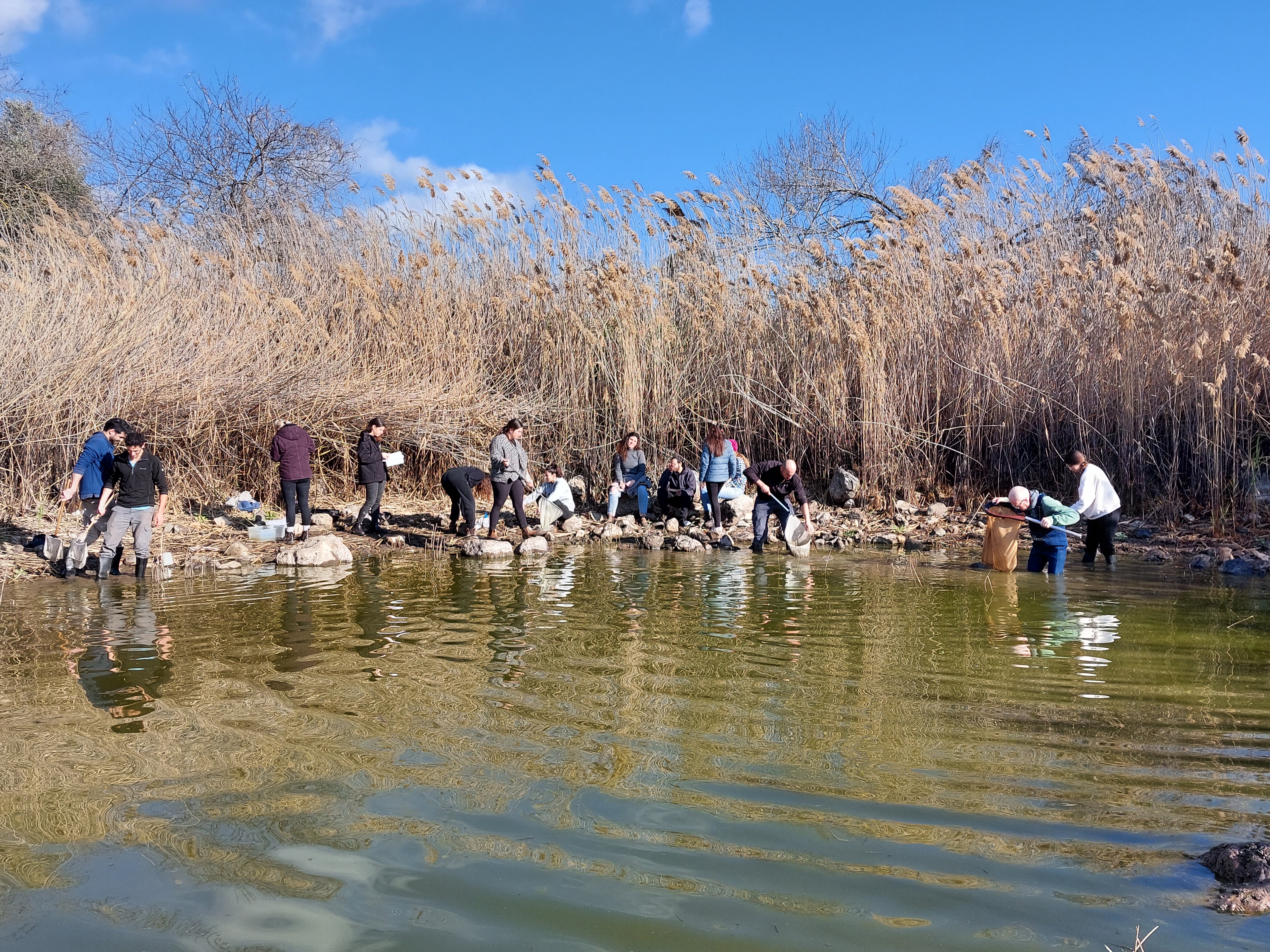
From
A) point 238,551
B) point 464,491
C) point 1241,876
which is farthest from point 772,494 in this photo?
point 1241,876

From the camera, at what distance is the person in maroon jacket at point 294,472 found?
13.2 meters

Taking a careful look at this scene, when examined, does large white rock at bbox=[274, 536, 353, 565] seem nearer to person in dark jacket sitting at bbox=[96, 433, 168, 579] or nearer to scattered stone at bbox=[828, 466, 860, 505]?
person in dark jacket sitting at bbox=[96, 433, 168, 579]

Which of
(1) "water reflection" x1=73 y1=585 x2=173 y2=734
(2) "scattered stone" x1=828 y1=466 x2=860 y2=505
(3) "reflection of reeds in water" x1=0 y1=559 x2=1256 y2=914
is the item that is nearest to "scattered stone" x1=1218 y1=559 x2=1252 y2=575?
(3) "reflection of reeds in water" x1=0 y1=559 x2=1256 y2=914

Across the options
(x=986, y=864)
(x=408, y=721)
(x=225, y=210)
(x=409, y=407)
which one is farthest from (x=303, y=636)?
(x=225, y=210)

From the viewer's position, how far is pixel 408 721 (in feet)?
15.9

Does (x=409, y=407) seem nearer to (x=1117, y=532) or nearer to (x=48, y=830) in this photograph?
(x=1117, y=532)

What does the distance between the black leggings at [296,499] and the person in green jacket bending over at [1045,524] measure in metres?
8.29

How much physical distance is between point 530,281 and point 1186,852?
48.4 feet

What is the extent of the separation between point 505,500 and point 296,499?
2.67 m

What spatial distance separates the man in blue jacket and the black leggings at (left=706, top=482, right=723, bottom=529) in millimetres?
7483

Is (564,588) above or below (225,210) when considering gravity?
below

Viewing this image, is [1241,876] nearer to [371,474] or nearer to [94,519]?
[94,519]

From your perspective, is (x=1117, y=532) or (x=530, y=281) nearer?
(x=1117, y=532)

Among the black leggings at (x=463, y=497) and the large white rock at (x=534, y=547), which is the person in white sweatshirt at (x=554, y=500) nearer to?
the black leggings at (x=463, y=497)
